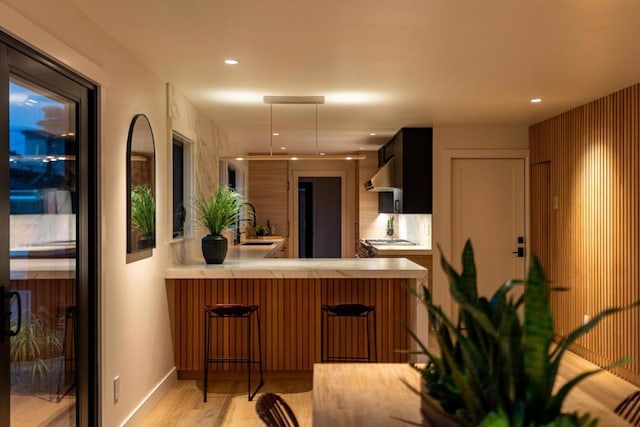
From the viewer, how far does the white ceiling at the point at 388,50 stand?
2.86m

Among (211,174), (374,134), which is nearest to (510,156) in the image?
(374,134)

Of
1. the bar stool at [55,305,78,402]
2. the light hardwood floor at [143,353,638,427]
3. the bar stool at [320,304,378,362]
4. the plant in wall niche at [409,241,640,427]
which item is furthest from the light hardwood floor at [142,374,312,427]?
the plant in wall niche at [409,241,640,427]

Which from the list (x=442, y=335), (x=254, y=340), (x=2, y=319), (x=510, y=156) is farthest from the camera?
(x=510, y=156)

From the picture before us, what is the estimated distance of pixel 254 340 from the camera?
4820 mm

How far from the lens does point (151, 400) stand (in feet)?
13.4

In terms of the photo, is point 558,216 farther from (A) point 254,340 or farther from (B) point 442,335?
(B) point 442,335

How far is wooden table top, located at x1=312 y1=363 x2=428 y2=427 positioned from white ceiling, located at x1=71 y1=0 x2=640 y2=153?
1.64 metres

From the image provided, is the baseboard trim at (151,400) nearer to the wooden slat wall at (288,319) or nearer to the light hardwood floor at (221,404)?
the light hardwood floor at (221,404)

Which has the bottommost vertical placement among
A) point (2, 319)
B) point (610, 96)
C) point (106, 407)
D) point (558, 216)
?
point (106, 407)

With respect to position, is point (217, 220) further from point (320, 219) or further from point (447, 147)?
point (320, 219)

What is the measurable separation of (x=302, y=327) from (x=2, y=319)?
9.39 feet

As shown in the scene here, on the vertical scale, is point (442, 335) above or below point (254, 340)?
above

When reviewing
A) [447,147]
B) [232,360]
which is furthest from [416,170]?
[232,360]

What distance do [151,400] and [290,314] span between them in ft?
4.14
